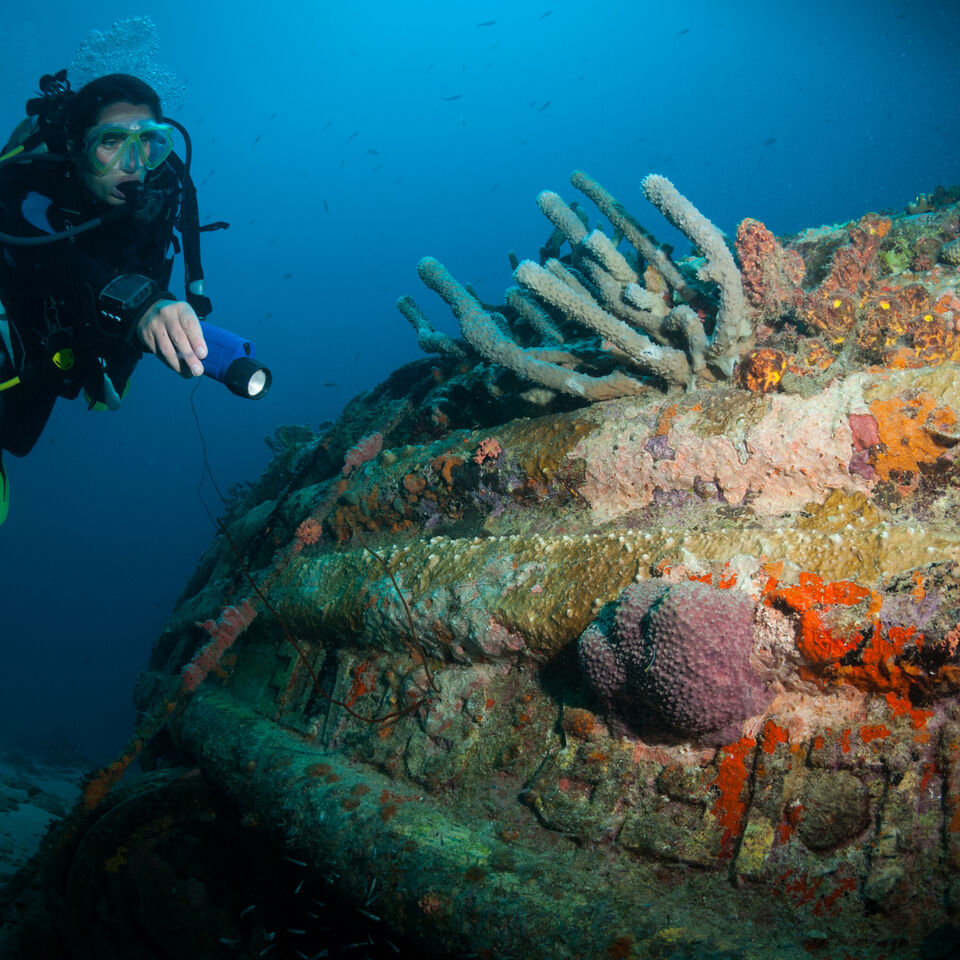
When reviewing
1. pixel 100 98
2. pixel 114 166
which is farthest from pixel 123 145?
pixel 100 98

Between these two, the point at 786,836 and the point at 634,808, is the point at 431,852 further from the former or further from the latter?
the point at 786,836

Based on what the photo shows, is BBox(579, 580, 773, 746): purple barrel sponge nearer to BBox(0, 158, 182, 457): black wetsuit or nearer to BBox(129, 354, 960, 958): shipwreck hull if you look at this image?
BBox(129, 354, 960, 958): shipwreck hull

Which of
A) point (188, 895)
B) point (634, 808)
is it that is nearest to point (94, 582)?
point (188, 895)

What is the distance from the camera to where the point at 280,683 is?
420 centimetres

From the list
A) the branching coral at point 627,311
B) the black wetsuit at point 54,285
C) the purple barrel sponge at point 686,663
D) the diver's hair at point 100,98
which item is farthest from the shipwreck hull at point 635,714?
the diver's hair at point 100,98

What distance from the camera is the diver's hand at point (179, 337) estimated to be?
247 centimetres

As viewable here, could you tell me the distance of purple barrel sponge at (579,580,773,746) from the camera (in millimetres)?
1916

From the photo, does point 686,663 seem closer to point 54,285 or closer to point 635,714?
point 635,714

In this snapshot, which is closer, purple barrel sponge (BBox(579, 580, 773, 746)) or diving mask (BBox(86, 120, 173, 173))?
purple barrel sponge (BBox(579, 580, 773, 746))

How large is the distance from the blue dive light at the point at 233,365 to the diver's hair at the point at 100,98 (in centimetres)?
280

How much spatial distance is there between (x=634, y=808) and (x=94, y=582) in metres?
61.0

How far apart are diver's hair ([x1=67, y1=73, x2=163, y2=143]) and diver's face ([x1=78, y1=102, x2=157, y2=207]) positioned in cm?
4

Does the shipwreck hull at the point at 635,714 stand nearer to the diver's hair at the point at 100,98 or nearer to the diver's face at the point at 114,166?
the diver's face at the point at 114,166

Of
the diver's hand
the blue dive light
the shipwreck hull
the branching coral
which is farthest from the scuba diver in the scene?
the shipwreck hull
